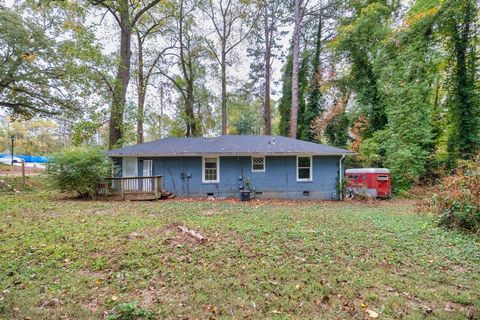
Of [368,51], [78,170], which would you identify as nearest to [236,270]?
[78,170]

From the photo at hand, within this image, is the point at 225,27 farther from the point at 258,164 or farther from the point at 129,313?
the point at 129,313

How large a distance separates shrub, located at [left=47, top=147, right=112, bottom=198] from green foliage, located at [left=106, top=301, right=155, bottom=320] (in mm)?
9093

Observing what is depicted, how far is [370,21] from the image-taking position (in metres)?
16.7

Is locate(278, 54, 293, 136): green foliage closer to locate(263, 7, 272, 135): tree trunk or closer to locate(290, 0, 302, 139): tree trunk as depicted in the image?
locate(263, 7, 272, 135): tree trunk

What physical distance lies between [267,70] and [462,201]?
19.1 metres

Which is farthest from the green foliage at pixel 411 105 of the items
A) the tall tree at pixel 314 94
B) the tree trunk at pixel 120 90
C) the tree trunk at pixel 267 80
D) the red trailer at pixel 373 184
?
the tree trunk at pixel 120 90

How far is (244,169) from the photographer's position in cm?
1253

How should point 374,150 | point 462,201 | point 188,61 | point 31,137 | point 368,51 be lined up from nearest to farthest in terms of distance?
point 462,201
point 374,150
point 368,51
point 188,61
point 31,137

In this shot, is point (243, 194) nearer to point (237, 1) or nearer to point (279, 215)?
point (279, 215)

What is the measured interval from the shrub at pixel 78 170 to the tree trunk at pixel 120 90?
329 cm

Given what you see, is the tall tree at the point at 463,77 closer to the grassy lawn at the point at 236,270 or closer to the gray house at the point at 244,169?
the gray house at the point at 244,169

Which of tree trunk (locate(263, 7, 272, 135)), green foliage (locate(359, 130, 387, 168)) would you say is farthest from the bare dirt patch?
tree trunk (locate(263, 7, 272, 135))

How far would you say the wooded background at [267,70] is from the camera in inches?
535

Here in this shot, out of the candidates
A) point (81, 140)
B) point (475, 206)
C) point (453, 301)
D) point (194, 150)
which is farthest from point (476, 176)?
point (81, 140)
